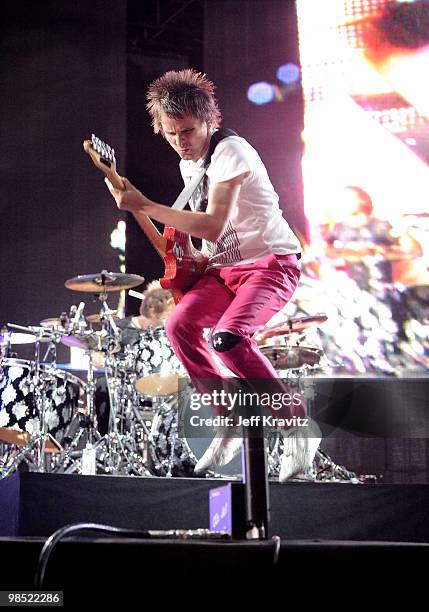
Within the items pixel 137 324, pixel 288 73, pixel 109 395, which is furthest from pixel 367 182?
pixel 109 395

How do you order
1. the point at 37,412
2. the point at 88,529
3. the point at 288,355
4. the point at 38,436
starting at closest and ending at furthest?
the point at 88,529, the point at 38,436, the point at 37,412, the point at 288,355

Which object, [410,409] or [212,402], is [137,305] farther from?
[212,402]

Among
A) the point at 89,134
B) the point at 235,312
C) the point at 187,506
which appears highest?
the point at 89,134

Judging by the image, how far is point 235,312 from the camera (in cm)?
277

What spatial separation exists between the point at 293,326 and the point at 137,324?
1513 mm

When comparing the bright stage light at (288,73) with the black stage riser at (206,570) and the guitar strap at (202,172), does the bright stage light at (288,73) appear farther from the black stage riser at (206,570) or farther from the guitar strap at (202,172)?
the black stage riser at (206,570)

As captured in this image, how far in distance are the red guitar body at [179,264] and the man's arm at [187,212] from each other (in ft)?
1.20

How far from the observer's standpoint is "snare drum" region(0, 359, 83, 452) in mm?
5336

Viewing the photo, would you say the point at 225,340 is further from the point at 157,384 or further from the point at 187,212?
the point at 157,384

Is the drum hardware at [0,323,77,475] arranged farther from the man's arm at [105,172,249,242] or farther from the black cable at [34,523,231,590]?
the black cable at [34,523,231,590]

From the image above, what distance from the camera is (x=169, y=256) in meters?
2.96

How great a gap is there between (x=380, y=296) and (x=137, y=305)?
2.61 m

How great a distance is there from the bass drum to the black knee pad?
3.03 m

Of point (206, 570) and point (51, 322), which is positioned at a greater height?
point (51, 322)
